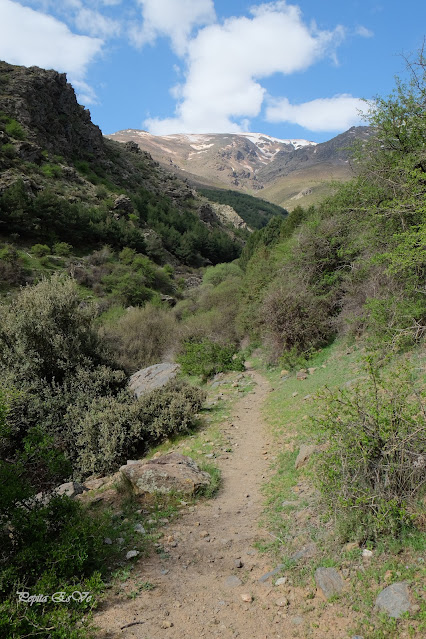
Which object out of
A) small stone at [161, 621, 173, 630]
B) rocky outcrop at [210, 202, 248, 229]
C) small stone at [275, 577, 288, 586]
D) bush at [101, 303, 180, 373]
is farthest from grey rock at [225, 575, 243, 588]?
rocky outcrop at [210, 202, 248, 229]

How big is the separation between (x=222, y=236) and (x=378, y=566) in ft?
195

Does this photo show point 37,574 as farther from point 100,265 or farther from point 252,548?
point 100,265

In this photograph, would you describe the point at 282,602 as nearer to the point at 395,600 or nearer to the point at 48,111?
the point at 395,600

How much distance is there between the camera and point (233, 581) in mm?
3729

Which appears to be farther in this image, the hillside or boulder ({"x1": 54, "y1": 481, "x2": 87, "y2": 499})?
the hillside

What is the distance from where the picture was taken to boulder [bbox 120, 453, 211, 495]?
575 centimetres

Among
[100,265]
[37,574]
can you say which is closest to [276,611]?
[37,574]

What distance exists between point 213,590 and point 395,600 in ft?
5.67

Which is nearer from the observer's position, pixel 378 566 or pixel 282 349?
pixel 378 566

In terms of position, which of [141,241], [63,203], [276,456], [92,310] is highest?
[63,203]

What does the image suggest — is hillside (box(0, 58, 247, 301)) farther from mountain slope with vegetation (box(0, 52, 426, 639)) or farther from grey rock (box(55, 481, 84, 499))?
grey rock (box(55, 481, 84, 499))

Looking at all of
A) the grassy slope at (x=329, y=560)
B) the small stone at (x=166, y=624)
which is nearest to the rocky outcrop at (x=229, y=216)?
the grassy slope at (x=329, y=560)

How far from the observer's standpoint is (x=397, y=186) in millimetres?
10664

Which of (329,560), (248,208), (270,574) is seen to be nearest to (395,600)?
(329,560)
